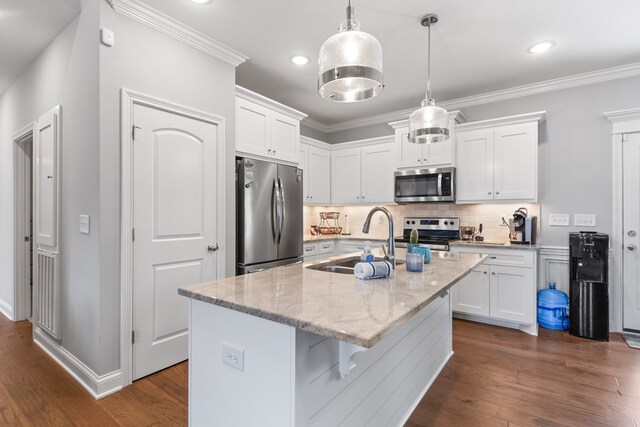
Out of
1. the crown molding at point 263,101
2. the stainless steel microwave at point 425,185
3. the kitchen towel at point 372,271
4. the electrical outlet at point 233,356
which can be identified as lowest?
the electrical outlet at point 233,356

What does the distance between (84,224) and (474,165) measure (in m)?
3.89

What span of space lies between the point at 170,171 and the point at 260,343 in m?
1.85

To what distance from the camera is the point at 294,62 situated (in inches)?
130

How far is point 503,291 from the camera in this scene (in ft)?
11.7

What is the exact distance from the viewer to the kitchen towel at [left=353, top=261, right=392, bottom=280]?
1.65 m

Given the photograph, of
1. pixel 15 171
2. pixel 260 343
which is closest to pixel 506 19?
pixel 260 343

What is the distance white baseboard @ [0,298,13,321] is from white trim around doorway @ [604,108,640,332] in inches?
255

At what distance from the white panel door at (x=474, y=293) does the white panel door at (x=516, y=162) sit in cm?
91

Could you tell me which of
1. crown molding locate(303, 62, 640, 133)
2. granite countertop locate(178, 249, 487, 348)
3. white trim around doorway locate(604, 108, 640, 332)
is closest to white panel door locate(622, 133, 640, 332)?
white trim around doorway locate(604, 108, 640, 332)

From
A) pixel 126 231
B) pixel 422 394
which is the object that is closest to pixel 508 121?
pixel 422 394

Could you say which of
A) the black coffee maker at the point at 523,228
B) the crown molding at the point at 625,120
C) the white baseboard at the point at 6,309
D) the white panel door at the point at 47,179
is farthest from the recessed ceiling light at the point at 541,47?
the white baseboard at the point at 6,309

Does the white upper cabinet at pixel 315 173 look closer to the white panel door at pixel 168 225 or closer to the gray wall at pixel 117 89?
the white panel door at pixel 168 225

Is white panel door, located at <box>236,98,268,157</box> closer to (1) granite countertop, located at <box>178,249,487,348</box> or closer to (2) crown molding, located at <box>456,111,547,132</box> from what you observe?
(1) granite countertop, located at <box>178,249,487,348</box>

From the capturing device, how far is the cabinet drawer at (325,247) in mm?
4543
